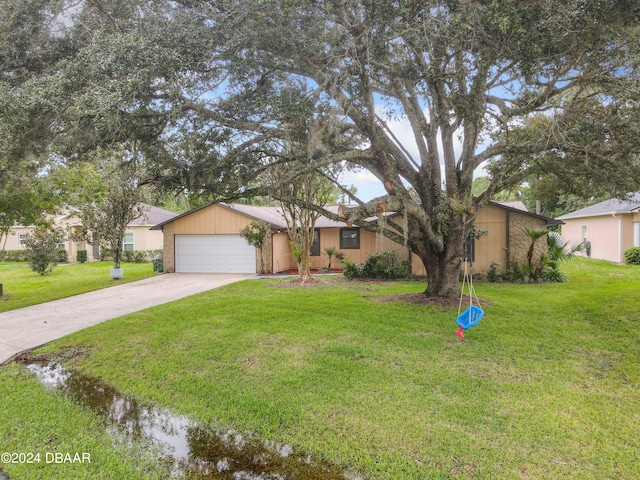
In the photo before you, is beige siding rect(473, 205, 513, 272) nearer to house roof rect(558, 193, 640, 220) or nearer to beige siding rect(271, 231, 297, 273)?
house roof rect(558, 193, 640, 220)

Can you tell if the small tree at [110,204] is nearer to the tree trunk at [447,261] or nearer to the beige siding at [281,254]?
the beige siding at [281,254]

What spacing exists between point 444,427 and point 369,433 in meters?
0.71

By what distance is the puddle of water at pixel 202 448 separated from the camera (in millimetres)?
2910

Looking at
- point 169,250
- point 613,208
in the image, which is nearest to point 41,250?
point 169,250

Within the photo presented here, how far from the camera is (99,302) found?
10.0 metres

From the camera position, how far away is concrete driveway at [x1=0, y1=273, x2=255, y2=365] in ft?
21.9

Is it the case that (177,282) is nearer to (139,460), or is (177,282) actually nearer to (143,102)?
(143,102)

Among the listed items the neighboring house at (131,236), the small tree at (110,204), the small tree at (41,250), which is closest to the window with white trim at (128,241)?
the neighboring house at (131,236)

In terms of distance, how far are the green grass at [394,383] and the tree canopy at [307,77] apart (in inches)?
98.3

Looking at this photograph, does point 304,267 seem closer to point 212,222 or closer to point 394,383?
point 212,222

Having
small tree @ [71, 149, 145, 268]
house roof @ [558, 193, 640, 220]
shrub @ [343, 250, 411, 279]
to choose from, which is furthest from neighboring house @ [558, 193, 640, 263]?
small tree @ [71, 149, 145, 268]

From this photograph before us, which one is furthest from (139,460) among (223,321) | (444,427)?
(223,321)

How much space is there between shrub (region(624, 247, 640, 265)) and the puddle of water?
17653 millimetres

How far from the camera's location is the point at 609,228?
671 inches
